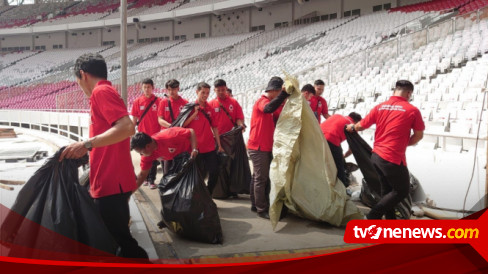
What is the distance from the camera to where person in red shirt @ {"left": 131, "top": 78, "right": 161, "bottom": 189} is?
288 cm

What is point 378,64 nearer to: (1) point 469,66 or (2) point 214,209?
(1) point 469,66

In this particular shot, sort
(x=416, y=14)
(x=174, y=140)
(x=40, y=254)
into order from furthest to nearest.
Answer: (x=416, y=14) < (x=174, y=140) < (x=40, y=254)

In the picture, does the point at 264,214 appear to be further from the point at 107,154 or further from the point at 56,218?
the point at 56,218

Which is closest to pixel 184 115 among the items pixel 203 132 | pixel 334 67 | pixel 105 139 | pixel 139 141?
pixel 203 132

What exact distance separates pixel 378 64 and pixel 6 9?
6547mm

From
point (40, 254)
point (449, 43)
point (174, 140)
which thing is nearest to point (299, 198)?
point (174, 140)

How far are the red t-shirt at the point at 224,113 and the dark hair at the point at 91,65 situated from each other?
5.82ft

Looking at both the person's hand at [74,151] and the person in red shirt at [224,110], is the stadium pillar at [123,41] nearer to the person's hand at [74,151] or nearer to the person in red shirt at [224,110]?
the person's hand at [74,151]

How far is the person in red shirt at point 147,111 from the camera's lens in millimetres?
2883

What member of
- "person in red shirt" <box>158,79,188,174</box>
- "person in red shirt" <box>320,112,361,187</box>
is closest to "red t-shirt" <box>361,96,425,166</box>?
"person in red shirt" <box>320,112,361,187</box>

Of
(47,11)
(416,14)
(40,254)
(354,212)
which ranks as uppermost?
(416,14)

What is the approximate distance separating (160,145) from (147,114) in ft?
4.40

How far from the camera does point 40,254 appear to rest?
3.64 feet

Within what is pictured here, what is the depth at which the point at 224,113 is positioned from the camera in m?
3.15
